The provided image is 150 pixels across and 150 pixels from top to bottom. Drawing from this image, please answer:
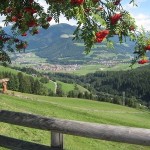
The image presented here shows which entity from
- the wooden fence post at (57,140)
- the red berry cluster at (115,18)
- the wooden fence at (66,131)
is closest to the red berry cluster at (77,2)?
the red berry cluster at (115,18)

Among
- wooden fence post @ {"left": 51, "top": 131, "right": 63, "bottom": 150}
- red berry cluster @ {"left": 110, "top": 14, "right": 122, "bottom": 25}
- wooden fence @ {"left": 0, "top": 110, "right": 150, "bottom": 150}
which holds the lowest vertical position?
wooden fence post @ {"left": 51, "top": 131, "right": 63, "bottom": 150}

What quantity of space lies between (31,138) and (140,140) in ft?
44.5

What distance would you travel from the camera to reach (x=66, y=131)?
7.68m

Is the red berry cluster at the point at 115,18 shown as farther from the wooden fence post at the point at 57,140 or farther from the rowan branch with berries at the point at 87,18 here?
the wooden fence post at the point at 57,140

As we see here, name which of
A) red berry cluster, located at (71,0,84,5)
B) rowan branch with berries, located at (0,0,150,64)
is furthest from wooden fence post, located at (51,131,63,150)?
red berry cluster, located at (71,0,84,5)

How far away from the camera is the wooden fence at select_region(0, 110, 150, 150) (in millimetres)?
6805

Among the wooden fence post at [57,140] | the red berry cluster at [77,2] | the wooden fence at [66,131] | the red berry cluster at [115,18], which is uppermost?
the red berry cluster at [77,2]

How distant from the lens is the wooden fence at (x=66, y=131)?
268 inches

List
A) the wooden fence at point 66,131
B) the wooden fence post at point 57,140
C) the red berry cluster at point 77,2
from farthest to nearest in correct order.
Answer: the wooden fence post at point 57,140 < the wooden fence at point 66,131 < the red berry cluster at point 77,2

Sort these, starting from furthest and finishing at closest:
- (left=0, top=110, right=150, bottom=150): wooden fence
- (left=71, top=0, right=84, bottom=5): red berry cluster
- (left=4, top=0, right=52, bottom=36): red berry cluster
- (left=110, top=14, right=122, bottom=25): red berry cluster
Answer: (left=4, top=0, right=52, bottom=36): red berry cluster
(left=110, top=14, right=122, bottom=25): red berry cluster
(left=0, top=110, right=150, bottom=150): wooden fence
(left=71, top=0, right=84, bottom=5): red berry cluster

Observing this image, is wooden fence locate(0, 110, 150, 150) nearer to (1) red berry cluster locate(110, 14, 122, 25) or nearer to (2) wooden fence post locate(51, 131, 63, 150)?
(2) wooden fence post locate(51, 131, 63, 150)

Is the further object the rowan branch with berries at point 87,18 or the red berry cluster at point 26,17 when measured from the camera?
the red berry cluster at point 26,17

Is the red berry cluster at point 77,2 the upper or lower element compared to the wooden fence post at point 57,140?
upper

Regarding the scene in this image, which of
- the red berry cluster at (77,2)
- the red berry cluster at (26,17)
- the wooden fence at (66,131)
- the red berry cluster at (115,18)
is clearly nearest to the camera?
the red berry cluster at (77,2)
